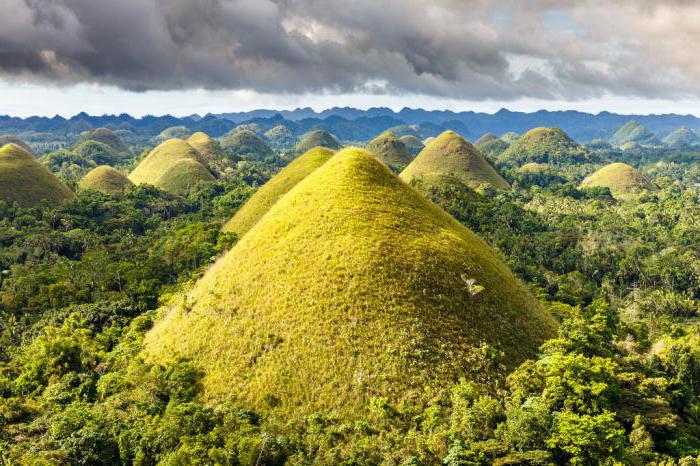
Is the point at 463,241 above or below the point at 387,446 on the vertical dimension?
above

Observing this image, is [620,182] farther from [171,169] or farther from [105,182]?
[105,182]

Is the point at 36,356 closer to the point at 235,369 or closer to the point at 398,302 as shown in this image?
the point at 235,369

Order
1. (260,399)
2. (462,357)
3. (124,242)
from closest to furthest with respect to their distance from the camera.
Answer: (260,399) < (462,357) < (124,242)

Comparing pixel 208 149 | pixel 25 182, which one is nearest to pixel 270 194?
pixel 25 182

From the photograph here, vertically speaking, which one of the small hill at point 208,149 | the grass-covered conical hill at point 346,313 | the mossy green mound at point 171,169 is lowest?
the grass-covered conical hill at point 346,313

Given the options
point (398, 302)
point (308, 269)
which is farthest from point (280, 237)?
point (398, 302)

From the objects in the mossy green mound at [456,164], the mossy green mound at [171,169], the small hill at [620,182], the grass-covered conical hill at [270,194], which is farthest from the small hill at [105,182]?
the small hill at [620,182]

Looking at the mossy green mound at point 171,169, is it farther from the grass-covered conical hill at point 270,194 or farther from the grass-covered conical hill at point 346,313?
the grass-covered conical hill at point 346,313
